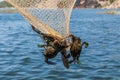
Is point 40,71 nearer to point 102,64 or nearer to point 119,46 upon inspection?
point 102,64

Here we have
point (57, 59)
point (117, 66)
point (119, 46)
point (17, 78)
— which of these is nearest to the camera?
point (17, 78)

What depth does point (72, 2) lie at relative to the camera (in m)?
7.21

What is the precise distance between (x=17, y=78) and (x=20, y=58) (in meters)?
5.72

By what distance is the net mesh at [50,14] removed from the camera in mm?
6926

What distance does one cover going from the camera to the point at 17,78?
52.4 ft

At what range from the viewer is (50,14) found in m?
7.36

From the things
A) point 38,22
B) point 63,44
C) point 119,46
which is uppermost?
point 38,22

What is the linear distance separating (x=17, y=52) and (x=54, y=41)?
688 inches

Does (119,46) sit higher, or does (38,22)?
(38,22)

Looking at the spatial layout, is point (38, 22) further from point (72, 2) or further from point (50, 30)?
point (72, 2)

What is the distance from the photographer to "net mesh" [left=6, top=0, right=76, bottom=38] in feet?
22.7

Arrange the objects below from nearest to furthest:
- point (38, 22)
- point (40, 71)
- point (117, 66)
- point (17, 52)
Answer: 1. point (38, 22)
2. point (40, 71)
3. point (117, 66)
4. point (17, 52)

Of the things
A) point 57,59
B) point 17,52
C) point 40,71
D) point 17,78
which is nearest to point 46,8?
point 17,78

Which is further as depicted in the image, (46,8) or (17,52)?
(17,52)
